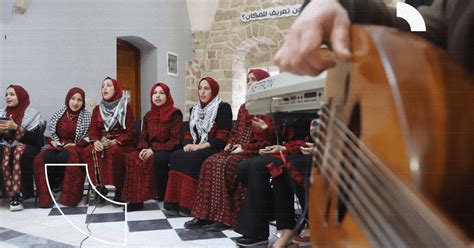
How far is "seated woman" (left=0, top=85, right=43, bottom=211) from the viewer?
8.38 feet

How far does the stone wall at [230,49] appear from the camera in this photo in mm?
5062

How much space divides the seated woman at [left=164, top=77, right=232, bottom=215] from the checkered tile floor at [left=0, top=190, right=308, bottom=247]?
0.41 ft

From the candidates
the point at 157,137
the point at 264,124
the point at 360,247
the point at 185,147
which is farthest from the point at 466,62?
the point at 157,137

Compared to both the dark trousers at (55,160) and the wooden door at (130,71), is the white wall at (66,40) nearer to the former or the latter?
the wooden door at (130,71)

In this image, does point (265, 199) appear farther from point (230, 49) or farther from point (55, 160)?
point (230, 49)

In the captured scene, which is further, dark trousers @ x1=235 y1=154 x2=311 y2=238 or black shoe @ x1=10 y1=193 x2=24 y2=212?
black shoe @ x1=10 y1=193 x2=24 y2=212

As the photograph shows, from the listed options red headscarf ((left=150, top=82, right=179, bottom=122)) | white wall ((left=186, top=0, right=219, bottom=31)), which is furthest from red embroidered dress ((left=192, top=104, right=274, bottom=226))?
white wall ((left=186, top=0, right=219, bottom=31))

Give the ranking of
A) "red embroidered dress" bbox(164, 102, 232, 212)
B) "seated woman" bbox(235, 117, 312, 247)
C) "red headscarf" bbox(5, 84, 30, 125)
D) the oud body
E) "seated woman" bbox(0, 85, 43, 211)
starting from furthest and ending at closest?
"red headscarf" bbox(5, 84, 30, 125) → "seated woman" bbox(0, 85, 43, 211) → "red embroidered dress" bbox(164, 102, 232, 212) → "seated woman" bbox(235, 117, 312, 247) → the oud body

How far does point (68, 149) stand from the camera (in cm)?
272

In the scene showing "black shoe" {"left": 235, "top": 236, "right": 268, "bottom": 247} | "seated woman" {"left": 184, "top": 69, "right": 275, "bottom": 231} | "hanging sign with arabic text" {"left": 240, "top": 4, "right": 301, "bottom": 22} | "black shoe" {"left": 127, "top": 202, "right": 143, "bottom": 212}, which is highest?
"hanging sign with arabic text" {"left": 240, "top": 4, "right": 301, "bottom": 22}

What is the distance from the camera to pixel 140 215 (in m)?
2.33

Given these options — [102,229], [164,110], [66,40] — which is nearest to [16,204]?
[102,229]

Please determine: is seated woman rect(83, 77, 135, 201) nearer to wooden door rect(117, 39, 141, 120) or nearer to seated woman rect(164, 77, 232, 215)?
seated woman rect(164, 77, 232, 215)

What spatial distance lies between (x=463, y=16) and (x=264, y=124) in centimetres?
154
